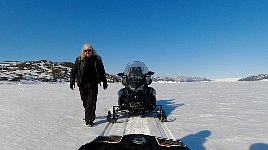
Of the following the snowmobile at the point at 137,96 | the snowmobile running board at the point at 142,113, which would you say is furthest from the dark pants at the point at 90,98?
the snowmobile at the point at 137,96

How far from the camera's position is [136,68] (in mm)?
9766

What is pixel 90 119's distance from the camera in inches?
290

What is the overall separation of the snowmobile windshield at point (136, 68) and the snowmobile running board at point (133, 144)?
20.3ft

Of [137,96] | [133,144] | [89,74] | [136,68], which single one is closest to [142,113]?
[137,96]

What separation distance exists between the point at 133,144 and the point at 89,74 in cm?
457

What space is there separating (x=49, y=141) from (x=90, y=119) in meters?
1.91

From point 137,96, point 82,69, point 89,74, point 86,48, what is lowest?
point 137,96

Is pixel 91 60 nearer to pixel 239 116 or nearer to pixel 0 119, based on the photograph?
pixel 0 119

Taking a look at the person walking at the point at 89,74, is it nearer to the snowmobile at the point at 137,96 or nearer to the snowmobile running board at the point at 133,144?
the snowmobile at the point at 137,96

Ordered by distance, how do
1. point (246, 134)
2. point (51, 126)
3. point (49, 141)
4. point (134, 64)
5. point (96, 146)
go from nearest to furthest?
point (96, 146) < point (49, 141) < point (246, 134) < point (51, 126) < point (134, 64)

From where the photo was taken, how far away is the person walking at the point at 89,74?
7418 millimetres

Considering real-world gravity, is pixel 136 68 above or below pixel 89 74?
above

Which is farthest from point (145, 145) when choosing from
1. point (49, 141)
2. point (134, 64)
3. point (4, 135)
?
point (134, 64)

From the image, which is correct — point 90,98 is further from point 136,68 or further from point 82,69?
point 136,68
